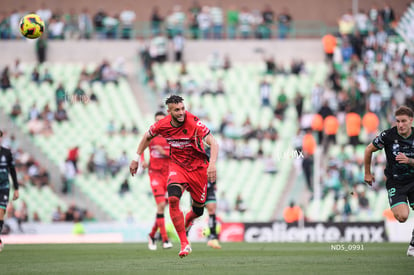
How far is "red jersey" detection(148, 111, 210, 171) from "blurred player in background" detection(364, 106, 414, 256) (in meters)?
2.91

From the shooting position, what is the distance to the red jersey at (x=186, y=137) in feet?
45.3

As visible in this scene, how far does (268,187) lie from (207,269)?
67.9 feet

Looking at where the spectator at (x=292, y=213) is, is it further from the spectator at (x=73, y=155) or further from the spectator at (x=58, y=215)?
the spectator at (x=73, y=155)

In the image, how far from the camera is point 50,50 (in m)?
39.2

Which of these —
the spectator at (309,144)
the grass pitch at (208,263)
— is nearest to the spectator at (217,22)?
the spectator at (309,144)

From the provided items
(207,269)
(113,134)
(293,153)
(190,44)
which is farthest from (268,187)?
(207,269)

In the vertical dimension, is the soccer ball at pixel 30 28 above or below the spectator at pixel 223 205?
above

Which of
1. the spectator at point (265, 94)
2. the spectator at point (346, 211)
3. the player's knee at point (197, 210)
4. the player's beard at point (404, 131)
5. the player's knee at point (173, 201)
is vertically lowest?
the spectator at point (346, 211)

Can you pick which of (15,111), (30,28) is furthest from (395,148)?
(15,111)

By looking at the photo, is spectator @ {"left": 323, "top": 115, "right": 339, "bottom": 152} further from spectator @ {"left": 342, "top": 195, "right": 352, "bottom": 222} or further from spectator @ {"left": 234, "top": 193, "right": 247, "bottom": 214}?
spectator @ {"left": 234, "top": 193, "right": 247, "bottom": 214}

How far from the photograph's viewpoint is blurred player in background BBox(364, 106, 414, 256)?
1359 centimetres

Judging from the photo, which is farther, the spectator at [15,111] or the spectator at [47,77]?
the spectator at [47,77]

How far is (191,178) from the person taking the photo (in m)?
14.1

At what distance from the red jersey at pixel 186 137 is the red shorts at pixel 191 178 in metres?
0.08
